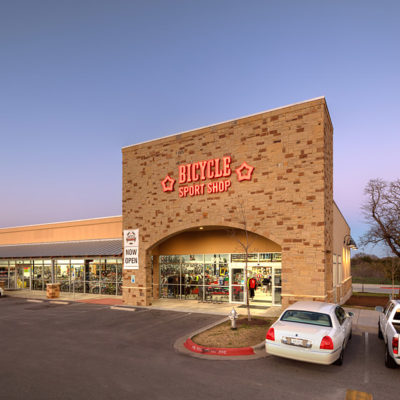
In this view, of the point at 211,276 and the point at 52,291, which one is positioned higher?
the point at 211,276

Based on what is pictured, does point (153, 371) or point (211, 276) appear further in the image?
point (211, 276)

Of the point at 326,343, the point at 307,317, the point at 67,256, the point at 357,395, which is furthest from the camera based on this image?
the point at 67,256

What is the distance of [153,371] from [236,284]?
Result: 1246cm

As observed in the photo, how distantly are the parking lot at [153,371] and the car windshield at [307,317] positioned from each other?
108cm

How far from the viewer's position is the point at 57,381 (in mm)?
7891

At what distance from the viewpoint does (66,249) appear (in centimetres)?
2795

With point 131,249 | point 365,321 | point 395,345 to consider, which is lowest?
point 365,321

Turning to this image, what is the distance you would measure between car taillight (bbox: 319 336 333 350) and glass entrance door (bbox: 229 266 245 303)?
40.0 ft

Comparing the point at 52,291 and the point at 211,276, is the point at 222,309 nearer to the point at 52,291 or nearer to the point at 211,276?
the point at 211,276

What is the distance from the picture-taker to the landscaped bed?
10680 millimetres

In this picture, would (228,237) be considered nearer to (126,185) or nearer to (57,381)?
(126,185)

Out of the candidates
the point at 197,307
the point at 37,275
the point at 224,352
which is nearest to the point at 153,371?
the point at 224,352

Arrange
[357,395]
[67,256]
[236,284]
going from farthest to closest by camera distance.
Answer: [67,256] < [236,284] < [357,395]

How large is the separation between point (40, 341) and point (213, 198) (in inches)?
392
